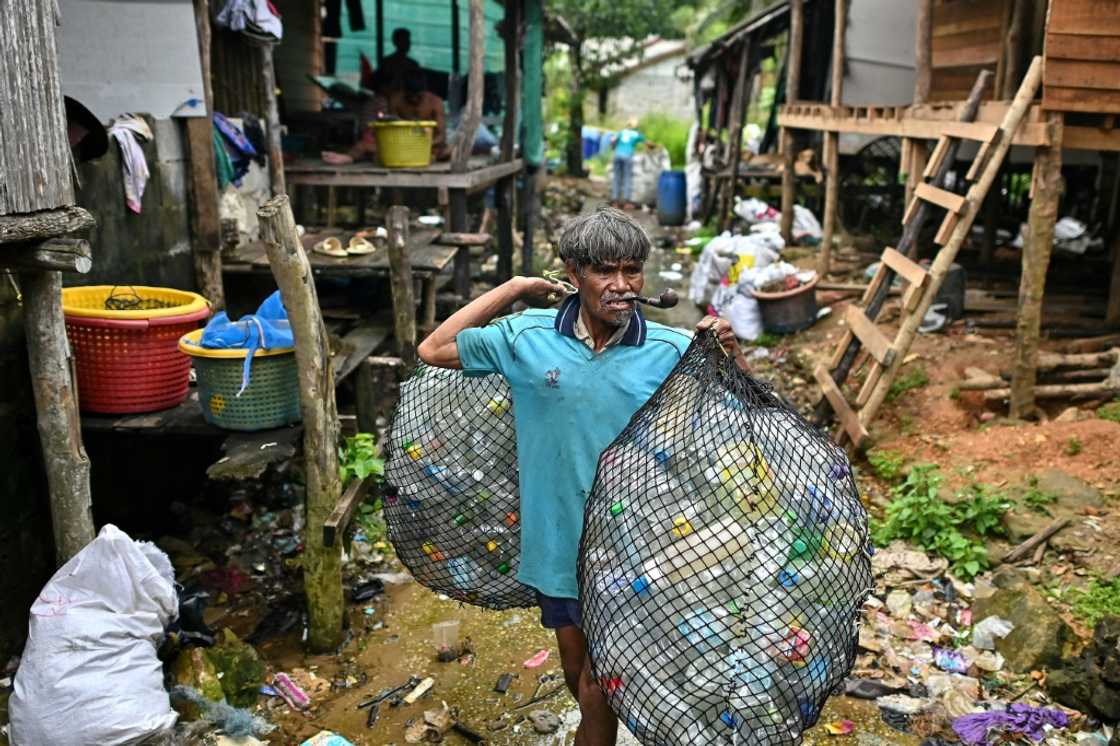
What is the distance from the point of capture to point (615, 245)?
2.54 metres

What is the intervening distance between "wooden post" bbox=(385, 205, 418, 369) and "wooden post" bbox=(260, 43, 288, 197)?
8.89ft

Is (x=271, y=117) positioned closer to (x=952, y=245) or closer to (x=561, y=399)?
(x=952, y=245)

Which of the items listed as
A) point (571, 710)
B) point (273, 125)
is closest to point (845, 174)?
point (273, 125)

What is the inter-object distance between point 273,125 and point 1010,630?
6.32 meters

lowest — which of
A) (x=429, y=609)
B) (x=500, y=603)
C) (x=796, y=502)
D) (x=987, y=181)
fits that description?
(x=429, y=609)

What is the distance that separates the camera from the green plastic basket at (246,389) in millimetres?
4504

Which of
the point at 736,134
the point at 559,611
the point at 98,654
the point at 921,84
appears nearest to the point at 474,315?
the point at 559,611

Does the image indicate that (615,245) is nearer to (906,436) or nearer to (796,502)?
(796,502)

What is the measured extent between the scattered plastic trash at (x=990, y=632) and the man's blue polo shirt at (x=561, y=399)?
271cm

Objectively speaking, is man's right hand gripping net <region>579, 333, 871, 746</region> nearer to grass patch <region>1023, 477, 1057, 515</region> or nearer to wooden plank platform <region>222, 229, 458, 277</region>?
grass patch <region>1023, 477, 1057, 515</region>

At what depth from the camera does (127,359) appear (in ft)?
15.4

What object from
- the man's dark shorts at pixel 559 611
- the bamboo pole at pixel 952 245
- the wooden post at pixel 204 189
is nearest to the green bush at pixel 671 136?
the bamboo pole at pixel 952 245

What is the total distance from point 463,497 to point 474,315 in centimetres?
66

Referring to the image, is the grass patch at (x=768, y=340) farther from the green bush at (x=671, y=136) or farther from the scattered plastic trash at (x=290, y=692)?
the green bush at (x=671, y=136)
